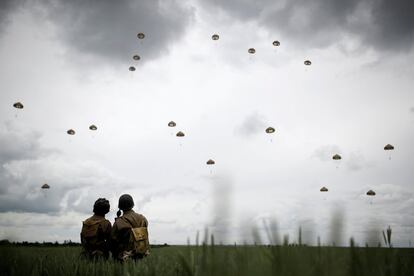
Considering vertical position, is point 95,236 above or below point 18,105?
below

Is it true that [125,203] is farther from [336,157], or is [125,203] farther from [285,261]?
[336,157]

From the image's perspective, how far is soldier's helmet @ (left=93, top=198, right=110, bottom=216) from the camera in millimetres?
11617

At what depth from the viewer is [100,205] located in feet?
Result: 38.3

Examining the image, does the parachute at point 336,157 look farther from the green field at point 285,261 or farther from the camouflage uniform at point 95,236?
the green field at point 285,261

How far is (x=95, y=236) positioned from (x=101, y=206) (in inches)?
38.9

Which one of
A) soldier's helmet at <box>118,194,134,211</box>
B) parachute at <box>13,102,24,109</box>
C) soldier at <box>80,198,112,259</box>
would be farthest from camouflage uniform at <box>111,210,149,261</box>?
parachute at <box>13,102,24,109</box>

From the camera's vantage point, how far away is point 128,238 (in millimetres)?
10289

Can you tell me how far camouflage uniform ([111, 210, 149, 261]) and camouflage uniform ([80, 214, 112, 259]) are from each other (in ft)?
3.84

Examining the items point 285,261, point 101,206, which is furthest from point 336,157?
point 285,261

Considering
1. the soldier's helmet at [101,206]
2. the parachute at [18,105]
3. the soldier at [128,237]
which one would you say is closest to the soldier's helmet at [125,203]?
the soldier at [128,237]

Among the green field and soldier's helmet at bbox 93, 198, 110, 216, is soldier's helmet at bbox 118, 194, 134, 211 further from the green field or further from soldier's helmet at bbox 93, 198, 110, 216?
the green field

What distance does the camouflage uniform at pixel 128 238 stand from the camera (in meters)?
10.2

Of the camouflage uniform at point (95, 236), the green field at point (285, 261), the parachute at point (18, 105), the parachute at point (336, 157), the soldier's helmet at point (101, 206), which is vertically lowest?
the camouflage uniform at point (95, 236)

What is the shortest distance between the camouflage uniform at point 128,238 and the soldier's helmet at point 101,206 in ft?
4.77
